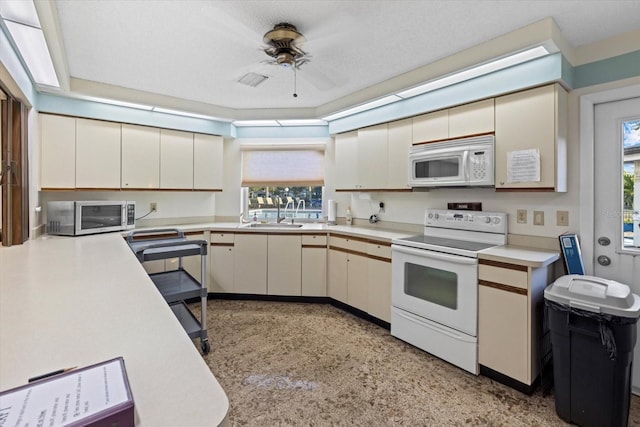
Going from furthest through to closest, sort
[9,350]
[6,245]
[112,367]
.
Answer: [6,245] → [9,350] → [112,367]

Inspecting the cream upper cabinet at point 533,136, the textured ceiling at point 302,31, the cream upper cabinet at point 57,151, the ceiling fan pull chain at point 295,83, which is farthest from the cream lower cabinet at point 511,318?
the cream upper cabinet at point 57,151

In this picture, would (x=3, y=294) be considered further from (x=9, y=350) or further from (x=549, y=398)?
(x=549, y=398)

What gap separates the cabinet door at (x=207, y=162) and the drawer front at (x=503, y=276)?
10.5ft

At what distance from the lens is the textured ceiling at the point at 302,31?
6.06ft

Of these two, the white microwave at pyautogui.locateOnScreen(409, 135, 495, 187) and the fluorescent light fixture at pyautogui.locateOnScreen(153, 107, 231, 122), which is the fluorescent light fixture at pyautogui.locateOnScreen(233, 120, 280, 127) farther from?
the white microwave at pyautogui.locateOnScreen(409, 135, 495, 187)

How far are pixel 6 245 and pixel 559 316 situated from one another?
12.6ft

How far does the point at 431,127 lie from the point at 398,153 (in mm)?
412

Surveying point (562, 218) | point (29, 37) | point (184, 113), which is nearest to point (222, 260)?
point (184, 113)

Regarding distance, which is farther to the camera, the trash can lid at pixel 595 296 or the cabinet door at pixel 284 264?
the cabinet door at pixel 284 264

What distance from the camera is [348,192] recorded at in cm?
405

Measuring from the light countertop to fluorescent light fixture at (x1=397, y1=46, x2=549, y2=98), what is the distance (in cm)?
257

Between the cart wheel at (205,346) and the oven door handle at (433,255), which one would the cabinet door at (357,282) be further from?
the cart wheel at (205,346)

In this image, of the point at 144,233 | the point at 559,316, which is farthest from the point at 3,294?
the point at 559,316

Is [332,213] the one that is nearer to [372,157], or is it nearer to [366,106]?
[372,157]
